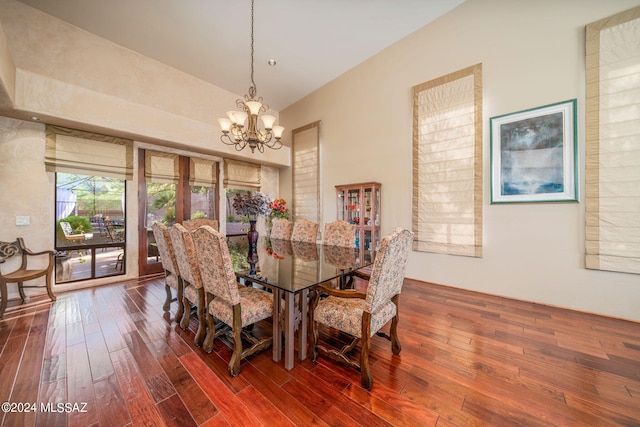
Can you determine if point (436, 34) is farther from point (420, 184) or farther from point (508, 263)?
point (508, 263)

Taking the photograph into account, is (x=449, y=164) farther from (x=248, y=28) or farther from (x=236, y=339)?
(x=248, y=28)

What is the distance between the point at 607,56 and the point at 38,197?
7323 mm

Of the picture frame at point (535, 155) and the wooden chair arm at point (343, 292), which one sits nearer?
the wooden chair arm at point (343, 292)

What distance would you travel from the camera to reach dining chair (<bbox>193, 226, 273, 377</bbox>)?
1.57 meters

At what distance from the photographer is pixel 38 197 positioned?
125 inches

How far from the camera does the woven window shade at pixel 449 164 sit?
328cm

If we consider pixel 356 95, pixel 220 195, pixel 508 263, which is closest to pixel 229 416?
pixel 508 263

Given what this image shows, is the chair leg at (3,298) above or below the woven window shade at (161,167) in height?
below

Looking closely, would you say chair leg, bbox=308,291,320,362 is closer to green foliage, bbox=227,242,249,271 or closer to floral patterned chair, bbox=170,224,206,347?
green foliage, bbox=227,242,249,271

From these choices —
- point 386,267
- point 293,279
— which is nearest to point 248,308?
point 293,279

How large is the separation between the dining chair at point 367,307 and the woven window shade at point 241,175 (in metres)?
4.28

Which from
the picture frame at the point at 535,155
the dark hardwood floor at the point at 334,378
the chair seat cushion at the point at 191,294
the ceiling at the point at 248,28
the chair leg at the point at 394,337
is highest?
the ceiling at the point at 248,28

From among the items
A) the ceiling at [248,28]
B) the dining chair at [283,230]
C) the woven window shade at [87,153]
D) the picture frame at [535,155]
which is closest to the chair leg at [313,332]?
the dining chair at [283,230]

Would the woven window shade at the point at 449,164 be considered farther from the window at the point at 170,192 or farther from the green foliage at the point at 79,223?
the green foliage at the point at 79,223
